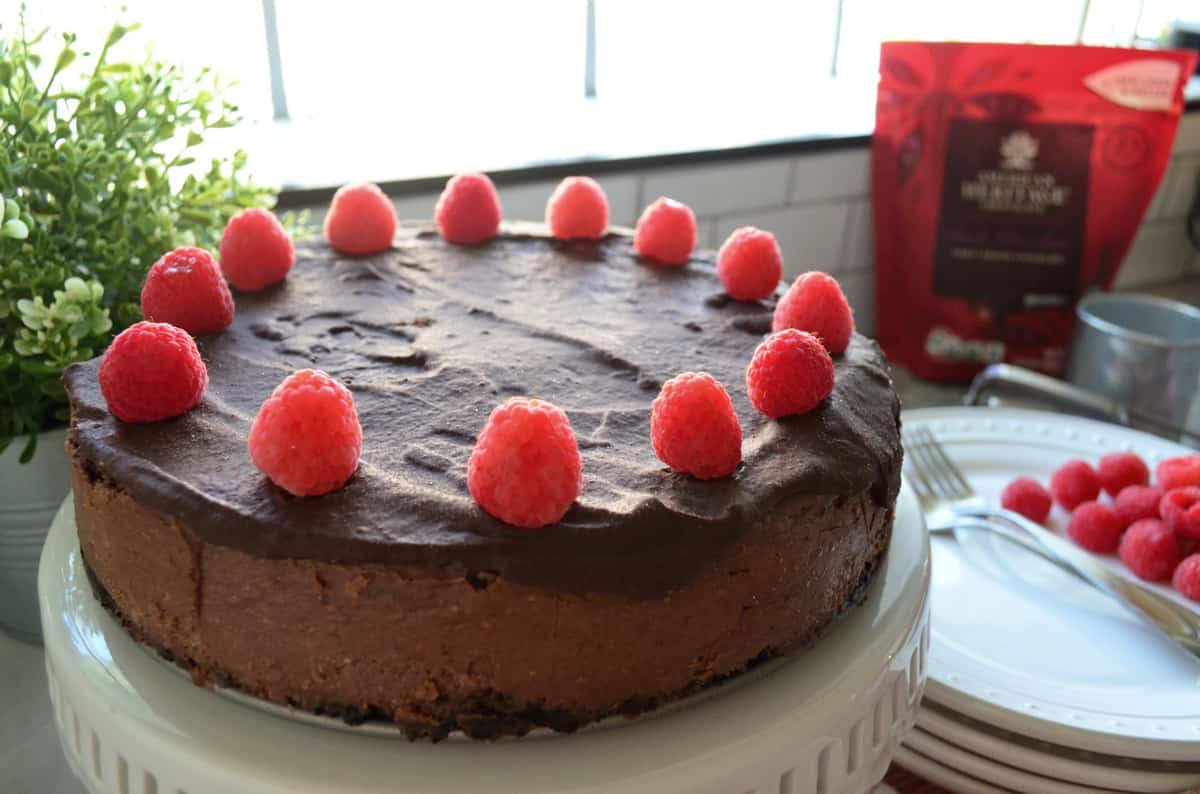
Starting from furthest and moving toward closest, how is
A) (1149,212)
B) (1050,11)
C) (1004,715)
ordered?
(1050,11) → (1149,212) → (1004,715)

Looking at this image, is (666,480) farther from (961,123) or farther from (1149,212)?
(1149,212)

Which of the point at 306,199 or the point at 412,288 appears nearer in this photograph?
the point at 412,288

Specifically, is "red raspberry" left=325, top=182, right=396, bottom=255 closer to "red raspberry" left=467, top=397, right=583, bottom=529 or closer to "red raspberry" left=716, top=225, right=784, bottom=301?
"red raspberry" left=716, top=225, right=784, bottom=301

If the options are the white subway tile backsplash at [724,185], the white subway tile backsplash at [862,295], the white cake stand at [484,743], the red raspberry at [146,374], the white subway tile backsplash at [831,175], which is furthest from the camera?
the white subway tile backsplash at [862,295]

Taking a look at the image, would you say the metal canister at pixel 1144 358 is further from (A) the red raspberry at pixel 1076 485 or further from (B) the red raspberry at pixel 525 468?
(B) the red raspberry at pixel 525 468

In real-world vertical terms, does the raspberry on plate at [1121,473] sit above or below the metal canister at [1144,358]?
below

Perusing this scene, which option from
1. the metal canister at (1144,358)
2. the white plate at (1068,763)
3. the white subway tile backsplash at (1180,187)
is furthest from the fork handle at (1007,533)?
the white subway tile backsplash at (1180,187)

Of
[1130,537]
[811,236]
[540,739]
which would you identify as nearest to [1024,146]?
[811,236]
